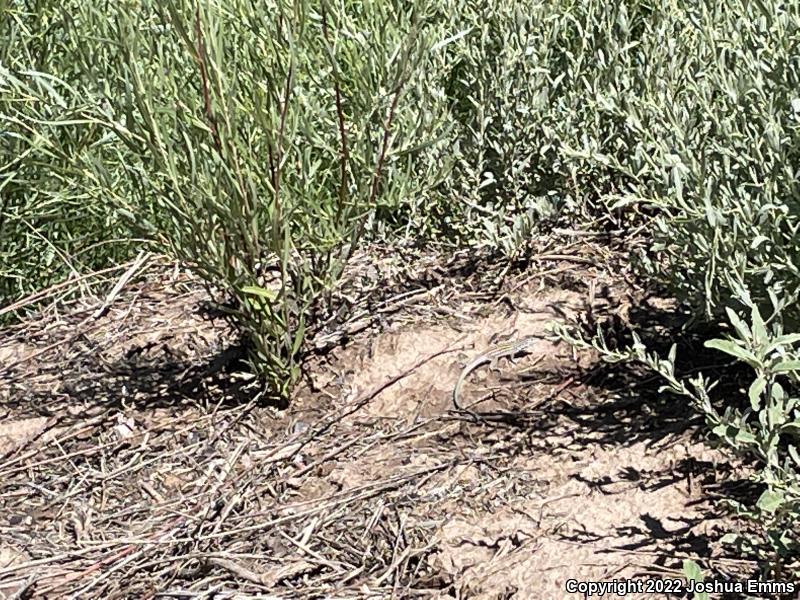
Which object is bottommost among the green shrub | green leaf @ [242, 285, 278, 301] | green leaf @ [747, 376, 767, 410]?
green leaf @ [747, 376, 767, 410]

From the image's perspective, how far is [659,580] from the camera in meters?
2.29

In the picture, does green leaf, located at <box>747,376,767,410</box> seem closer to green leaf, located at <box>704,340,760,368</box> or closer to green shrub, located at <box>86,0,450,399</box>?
green leaf, located at <box>704,340,760,368</box>

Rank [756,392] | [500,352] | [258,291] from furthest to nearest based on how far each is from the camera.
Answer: [500,352] → [258,291] → [756,392]

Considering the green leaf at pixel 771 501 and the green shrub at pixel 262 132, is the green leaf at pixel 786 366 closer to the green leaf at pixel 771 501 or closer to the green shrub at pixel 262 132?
the green leaf at pixel 771 501

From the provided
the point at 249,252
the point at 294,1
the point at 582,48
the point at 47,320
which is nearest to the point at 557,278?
the point at 582,48

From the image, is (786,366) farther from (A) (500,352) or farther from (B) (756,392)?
(A) (500,352)

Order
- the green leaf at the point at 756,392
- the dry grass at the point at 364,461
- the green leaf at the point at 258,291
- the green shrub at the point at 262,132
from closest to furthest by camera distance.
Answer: the green leaf at the point at 756,392, the dry grass at the point at 364,461, the green shrub at the point at 262,132, the green leaf at the point at 258,291

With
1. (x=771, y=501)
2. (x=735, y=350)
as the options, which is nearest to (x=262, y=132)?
(x=735, y=350)

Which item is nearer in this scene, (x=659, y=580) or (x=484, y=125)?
(x=659, y=580)

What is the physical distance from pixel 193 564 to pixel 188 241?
2.76ft

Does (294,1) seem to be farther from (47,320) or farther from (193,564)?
(47,320)

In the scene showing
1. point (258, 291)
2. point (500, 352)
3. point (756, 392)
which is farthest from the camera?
point (500, 352)

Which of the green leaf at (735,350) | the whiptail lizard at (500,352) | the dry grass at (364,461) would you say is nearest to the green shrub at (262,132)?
the dry grass at (364,461)

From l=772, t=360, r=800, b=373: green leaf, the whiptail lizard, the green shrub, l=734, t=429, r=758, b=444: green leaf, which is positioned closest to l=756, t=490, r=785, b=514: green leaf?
l=734, t=429, r=758, b=444: green leaf
